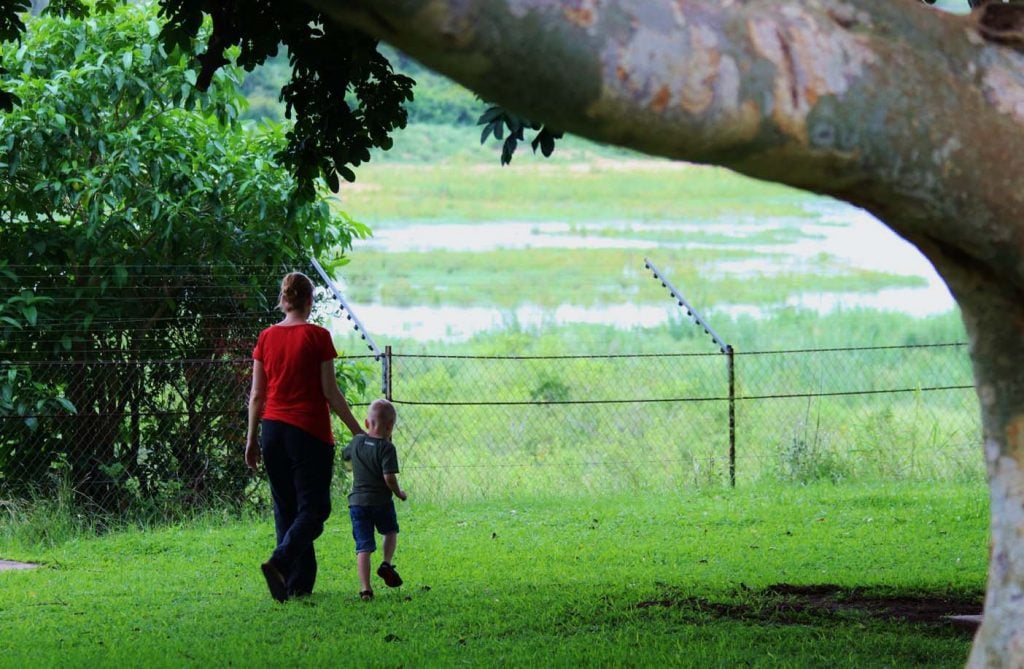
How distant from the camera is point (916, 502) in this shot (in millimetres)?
10945

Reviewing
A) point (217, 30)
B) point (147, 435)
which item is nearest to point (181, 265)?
point (147, 435)

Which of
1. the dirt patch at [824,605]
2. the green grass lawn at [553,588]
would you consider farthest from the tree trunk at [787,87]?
the dirt patch at [824,605]

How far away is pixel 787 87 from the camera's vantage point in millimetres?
3289

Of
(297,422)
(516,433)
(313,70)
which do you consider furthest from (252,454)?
(516,433)

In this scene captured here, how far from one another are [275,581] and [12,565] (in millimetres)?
2618

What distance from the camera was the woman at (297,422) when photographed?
738 cm

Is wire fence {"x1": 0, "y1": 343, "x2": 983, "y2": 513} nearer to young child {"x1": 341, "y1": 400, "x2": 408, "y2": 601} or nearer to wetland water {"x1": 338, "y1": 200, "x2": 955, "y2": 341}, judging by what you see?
young child {"x1": 341, "y1": 400, "x2": 408, "y2": 601}

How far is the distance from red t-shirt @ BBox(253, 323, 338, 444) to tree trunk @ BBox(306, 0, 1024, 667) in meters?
4.22

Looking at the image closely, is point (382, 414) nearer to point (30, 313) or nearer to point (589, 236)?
point (30, 313)

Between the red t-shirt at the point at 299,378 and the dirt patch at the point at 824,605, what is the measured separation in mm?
1963

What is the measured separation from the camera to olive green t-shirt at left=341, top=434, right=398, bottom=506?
25.0 feet

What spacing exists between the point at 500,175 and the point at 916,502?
38837 millimetres

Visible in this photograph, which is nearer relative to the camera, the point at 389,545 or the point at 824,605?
the point at 824,605

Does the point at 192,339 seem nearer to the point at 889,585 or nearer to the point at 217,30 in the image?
the point at 217,30
